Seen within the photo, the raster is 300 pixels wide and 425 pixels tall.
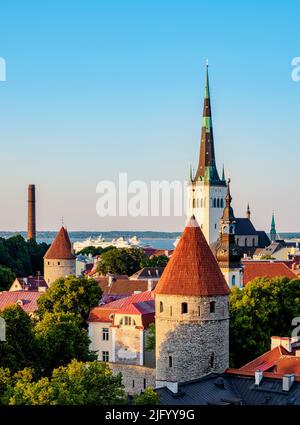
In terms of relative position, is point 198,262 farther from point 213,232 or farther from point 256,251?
point 256,251

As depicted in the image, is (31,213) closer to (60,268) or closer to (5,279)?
(5,279)

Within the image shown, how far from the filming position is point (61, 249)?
→ 240ft

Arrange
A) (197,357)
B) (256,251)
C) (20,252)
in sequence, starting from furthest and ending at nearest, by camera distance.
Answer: (256,251) → (20,252) → (197,357)

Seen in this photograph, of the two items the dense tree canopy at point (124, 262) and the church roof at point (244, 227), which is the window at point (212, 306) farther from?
the church roof at point (244, 227)

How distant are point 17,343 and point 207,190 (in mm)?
80157

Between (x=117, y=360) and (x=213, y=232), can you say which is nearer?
(x=117, y=360)

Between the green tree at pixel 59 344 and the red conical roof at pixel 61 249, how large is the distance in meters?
32.4

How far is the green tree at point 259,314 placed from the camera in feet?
144

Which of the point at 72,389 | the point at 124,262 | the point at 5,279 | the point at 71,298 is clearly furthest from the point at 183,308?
the point at 124,262

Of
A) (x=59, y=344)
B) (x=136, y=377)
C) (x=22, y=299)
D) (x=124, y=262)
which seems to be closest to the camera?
(x=59, y=344)

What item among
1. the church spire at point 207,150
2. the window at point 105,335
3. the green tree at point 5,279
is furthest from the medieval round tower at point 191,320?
the church spire at point 207,150
